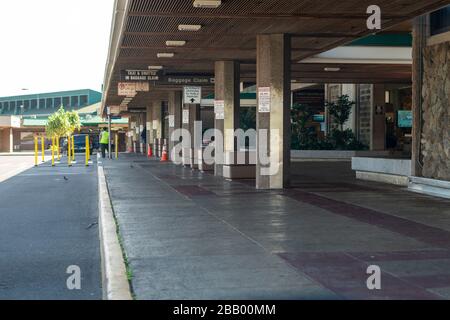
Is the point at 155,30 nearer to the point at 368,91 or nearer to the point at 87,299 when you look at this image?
the point at 87,299

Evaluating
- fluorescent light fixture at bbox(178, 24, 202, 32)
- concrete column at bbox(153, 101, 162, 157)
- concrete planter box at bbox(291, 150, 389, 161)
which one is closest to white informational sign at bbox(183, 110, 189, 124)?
concrete planter box at bbox(291, 150, 389, 161)

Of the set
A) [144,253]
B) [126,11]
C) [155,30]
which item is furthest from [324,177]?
[144,253]

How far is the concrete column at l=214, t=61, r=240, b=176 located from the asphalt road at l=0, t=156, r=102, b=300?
16.6 ft

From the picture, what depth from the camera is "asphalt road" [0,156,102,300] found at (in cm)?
720

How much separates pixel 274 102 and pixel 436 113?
3.77m

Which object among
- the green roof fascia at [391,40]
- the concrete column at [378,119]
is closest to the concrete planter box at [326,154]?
the concrete column at [378,119]

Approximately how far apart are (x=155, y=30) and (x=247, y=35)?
90.3 inches

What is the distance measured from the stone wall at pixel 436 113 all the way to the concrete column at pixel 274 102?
322cm

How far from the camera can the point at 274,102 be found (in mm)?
16969

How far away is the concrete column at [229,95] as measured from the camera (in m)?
22.2

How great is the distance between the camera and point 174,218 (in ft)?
37.4

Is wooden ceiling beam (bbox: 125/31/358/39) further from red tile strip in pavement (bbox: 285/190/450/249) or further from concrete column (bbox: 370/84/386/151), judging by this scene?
concrete column (bbox: 370/84/386/151)

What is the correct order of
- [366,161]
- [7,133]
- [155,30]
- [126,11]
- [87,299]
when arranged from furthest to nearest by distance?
[7,133] → [366,161] → [155,30] → [126,11] → [87,299]

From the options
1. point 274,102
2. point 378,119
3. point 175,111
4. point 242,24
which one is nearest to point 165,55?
point 274,102
